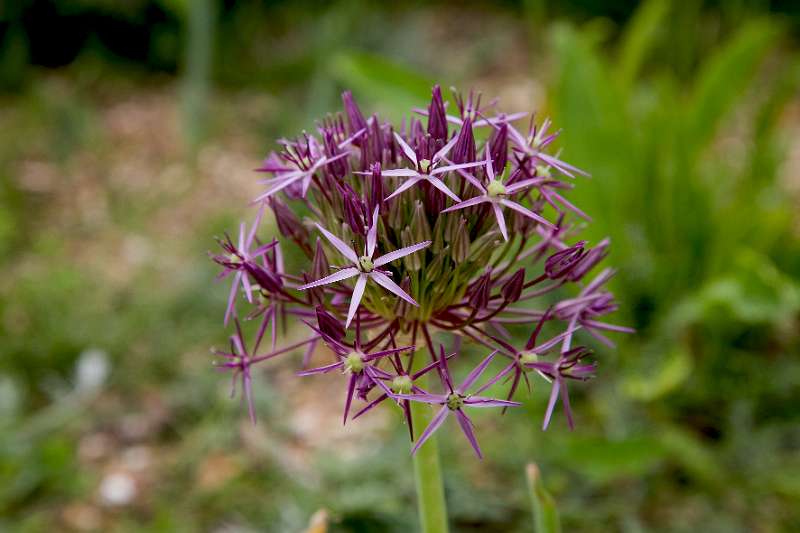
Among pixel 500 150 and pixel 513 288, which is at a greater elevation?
pixel 500 150

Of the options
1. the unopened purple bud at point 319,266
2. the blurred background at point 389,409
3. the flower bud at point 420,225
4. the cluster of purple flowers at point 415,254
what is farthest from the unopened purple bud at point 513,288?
the blurred background at point 389,409

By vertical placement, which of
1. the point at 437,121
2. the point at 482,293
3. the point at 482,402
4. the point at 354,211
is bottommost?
the point at 482,402

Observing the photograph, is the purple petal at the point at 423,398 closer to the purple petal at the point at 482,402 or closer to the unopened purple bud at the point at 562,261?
A: the purple petal at the point at 482,402

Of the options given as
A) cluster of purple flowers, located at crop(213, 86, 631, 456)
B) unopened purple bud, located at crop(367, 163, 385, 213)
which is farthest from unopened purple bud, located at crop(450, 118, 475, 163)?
unopened purple bud, located at crop(367, 163, 385, 213)

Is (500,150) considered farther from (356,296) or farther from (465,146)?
(356,296)

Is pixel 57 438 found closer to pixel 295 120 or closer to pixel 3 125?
pixel 295 120

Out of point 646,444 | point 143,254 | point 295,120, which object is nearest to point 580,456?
point 646,444

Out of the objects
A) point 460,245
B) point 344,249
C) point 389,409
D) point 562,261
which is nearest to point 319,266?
point 344,249
